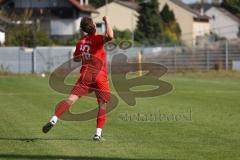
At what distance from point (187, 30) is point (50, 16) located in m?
24.7

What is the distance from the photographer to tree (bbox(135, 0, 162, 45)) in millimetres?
81125

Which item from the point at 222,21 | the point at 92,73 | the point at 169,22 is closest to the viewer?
the point at 92,73

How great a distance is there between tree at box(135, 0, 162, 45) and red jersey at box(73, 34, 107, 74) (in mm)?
68512

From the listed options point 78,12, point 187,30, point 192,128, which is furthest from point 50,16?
point 192,128

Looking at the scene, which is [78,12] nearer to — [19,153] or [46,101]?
[46,101]

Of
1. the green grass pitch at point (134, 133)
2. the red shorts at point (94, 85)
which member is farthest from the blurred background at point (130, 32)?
the red shorts at point (94, 85)

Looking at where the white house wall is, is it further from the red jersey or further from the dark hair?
A: the dark hair

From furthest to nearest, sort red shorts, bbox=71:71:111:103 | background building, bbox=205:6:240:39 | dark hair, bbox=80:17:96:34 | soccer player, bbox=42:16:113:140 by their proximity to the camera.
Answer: background building, bbox=205:6:240:39 → red shorts, bbox=71:71:111:103 → soccer player, bbox=42:16:113:140 → dark hair, bbox=80:17:96:34

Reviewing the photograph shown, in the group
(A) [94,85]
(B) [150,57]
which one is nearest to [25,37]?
(B) [150,57]

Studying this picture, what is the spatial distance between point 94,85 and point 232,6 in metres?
107

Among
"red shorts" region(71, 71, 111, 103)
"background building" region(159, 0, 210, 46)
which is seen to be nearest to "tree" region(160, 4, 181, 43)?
"background building" region(159, 0, 210, 46)

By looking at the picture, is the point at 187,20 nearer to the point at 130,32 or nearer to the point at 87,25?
the point at 130,32

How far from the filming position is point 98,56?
38.5 ft

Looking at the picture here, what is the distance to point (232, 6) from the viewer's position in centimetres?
11625
